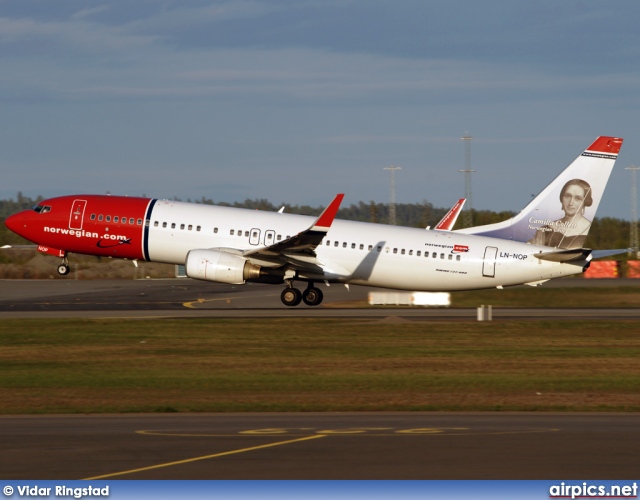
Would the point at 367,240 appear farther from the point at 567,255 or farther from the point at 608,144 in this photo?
the point at 608,144

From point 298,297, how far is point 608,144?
15393 millimetres

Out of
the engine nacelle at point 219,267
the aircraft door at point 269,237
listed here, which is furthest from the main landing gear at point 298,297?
the engine nacelle at point 219,267

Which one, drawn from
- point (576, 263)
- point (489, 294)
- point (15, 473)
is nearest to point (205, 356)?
point (15, 473)

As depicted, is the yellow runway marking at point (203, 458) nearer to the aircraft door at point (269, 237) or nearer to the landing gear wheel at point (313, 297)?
the aircraft door at point (269, 237)

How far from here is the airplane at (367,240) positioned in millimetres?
42750

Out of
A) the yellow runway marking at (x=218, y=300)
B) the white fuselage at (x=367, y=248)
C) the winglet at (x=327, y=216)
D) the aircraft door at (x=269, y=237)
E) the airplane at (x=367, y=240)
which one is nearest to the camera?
the winglet at (x=327, y=216)

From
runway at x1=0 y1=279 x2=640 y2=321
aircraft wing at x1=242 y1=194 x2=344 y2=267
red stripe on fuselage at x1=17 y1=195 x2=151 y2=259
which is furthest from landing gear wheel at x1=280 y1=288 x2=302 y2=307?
red stripe on fuselage at x1=17 y1=195 x2=151 y2=259

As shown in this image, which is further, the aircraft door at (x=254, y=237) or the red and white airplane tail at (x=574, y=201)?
the aircraft door at (x=254, y=237)

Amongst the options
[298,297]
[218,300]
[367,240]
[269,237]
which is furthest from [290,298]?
[218,300]

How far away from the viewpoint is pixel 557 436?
1628cm

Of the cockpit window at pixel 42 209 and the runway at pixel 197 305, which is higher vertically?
the cockpit window at pixel 42 209

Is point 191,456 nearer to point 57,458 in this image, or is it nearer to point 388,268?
point 57,458

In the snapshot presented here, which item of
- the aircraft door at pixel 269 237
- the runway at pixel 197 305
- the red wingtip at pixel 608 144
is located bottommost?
the runway at pixel 197 305

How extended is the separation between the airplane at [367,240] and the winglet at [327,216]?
4.03ft
